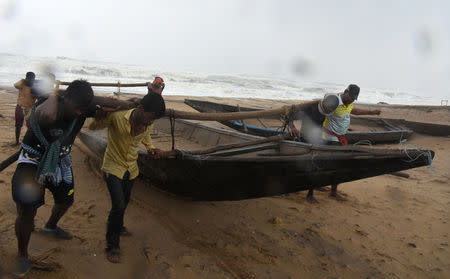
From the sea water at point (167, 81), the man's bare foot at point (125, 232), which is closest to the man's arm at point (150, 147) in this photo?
the man's bare foot at point (125, 232)

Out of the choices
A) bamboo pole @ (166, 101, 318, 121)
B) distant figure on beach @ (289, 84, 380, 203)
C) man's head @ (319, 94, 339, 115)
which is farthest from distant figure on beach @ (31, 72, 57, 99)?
man's head @ (319, 94, 339, 115)

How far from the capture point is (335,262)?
3045mm

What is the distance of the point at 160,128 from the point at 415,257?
4.69 meters

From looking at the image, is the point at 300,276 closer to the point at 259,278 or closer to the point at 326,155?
the point at 259,278

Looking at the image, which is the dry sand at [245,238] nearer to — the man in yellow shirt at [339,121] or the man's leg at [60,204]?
the man's leg at [60,204]

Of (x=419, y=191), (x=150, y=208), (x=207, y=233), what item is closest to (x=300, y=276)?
(x=207, y=233)

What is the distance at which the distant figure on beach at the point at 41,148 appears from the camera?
220cm

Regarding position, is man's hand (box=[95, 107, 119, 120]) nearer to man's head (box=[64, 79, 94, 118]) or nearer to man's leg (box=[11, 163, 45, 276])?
man's head (box=[64, 79, 94, 118])

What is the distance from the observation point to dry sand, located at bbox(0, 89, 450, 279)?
273 cm

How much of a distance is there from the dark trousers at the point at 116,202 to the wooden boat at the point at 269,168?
23.8 inches

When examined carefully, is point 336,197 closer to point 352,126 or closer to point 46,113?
point 46,113

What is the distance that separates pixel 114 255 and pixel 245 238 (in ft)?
4.41

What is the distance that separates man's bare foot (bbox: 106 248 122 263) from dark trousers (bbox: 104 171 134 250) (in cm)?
3

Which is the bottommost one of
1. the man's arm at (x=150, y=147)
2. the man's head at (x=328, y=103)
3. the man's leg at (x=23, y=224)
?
the man's leg at (x=23, y=224)
